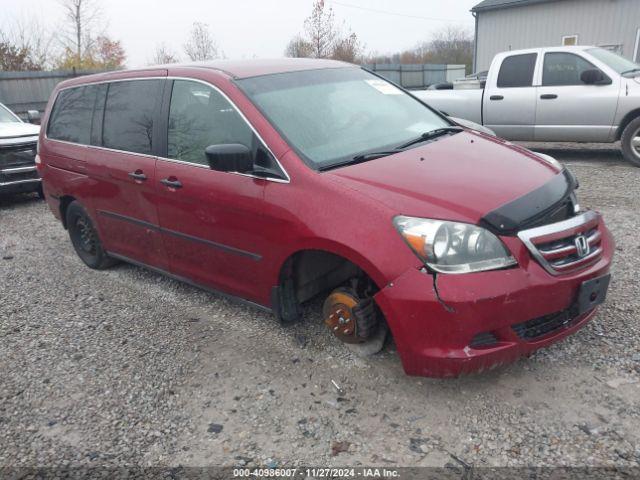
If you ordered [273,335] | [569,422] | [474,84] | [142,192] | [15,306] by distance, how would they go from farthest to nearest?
[474,84], [15,306], [142,192], [273,335], [569,422]

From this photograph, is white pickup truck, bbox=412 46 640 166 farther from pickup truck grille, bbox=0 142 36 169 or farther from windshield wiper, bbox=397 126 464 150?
pickup truck grille, bbox=0 142 36 169

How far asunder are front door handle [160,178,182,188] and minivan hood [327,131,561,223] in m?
1.20

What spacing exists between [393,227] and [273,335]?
1.41m

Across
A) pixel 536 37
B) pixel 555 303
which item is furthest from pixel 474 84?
pixel 536 37

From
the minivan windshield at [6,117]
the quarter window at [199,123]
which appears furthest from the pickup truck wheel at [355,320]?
the minivan windshield at [6,117]

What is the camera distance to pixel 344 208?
2795 mm

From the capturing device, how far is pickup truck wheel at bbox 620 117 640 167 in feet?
24.6

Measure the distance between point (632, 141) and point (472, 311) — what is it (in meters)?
6.54

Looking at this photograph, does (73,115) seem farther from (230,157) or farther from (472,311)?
(472,311)

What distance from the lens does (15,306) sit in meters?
4.44

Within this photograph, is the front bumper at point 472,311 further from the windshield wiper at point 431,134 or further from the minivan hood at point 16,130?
the minivan hood at point 16,130

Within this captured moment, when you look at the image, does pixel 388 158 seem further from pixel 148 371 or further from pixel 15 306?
pixel 15 306

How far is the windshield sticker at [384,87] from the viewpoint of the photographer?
402 centimetres

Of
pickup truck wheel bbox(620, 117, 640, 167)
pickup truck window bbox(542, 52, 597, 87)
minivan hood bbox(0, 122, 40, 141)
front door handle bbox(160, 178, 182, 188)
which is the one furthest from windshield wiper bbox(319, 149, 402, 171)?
minivan hood bbox(0, 122, 40, 141)
